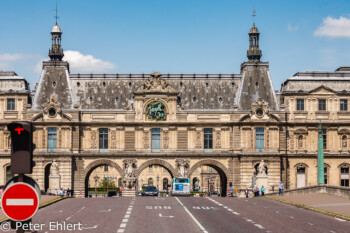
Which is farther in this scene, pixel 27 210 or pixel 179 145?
pixel 179 145

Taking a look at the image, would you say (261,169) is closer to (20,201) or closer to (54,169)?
(54,169)

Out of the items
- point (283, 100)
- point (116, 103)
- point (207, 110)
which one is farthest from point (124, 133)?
point (283, 100)

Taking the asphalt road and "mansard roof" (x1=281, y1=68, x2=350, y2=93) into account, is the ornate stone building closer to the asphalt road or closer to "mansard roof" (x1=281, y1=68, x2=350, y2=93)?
"mansard roof" (x1=281, y1=68, x2=350, y2=93)

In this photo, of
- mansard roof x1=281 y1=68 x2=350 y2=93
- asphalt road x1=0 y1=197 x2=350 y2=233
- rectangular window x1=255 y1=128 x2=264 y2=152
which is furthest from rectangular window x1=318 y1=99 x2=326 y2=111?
asphalt road x1=0 y1=197 x2=350 y2=233

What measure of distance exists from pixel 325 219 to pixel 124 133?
5226 cm

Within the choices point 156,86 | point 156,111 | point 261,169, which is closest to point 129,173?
point 156,111

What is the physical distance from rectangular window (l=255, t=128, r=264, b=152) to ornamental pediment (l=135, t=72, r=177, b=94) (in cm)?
1286

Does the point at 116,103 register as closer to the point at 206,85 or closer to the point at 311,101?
the point at 206,85

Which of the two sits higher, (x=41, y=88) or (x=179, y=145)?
(x=41, y=88)

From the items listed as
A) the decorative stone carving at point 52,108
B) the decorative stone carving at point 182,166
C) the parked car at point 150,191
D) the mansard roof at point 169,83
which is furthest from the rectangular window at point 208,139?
the decorative stone carving at point 52,108

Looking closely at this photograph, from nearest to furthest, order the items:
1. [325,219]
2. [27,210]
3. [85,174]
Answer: [27,210] → [325,219] → [85,174]

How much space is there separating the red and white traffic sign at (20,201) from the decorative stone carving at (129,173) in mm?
75581

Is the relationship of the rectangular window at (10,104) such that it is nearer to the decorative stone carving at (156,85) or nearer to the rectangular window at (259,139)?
the decorative stone carving at (156,85)

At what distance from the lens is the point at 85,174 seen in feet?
290
